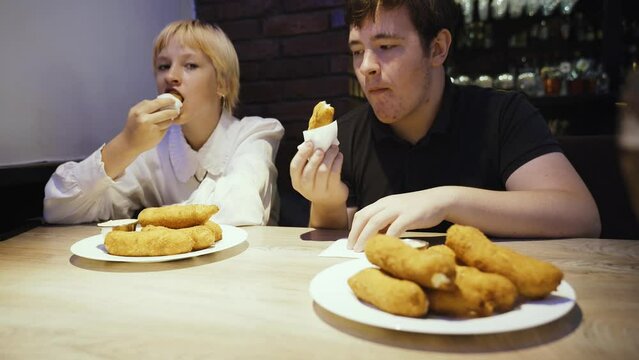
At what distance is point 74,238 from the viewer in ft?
5.02

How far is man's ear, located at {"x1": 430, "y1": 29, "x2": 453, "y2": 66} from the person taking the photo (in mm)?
1750

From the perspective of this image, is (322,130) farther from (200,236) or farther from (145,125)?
(145,125)

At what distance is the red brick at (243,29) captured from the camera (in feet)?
10.2

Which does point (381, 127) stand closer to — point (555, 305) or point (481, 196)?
point (481, 196)

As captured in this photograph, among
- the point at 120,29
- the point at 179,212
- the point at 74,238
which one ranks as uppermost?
the point at 120,29

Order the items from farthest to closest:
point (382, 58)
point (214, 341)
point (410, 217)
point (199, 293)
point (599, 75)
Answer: point (599, 75) → point (382, 58) → point (410, 217) → point (199, 293) → point (214, 341)

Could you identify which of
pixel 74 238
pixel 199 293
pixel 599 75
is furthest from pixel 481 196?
pixel 599 75

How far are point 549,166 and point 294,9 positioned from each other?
6.63ft

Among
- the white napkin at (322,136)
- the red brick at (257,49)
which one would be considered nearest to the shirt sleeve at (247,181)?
the white napkin at (322,136)

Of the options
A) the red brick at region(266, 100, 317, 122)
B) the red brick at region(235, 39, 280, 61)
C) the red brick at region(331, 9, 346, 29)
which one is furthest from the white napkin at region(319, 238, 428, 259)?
the red brick at region(235, 39, 280, 61)

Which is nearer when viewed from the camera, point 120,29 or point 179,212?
point 179,212

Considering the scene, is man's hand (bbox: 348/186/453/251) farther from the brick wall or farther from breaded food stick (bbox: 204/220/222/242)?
the brick wall

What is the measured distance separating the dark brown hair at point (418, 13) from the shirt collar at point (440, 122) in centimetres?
21

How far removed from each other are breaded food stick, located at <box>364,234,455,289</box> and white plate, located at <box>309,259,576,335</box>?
6 cm
